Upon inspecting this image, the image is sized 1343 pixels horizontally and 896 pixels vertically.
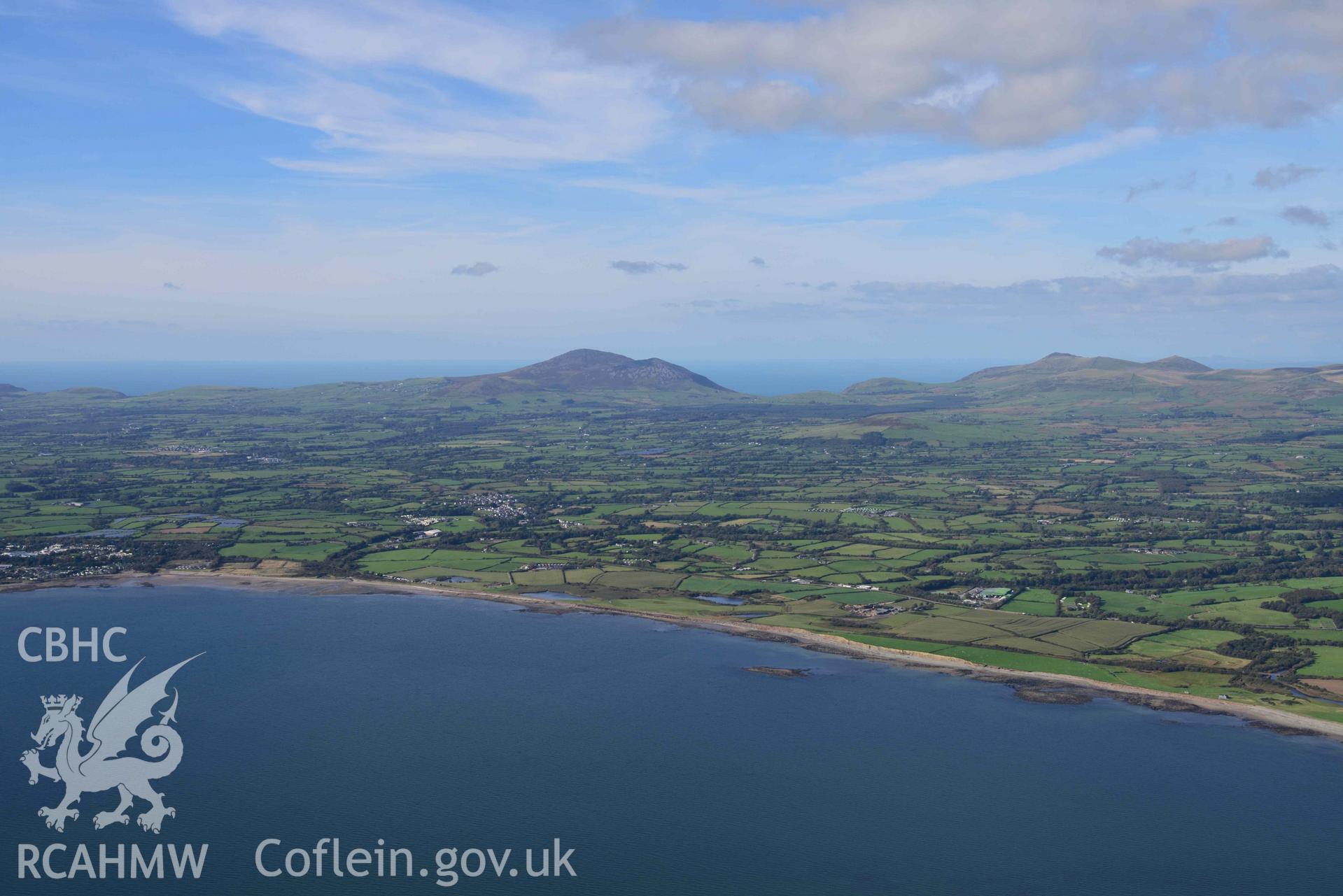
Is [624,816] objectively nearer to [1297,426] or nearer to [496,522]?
[496,522]

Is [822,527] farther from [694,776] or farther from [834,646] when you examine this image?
[694,776]

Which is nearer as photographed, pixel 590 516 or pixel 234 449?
pixel 590 516

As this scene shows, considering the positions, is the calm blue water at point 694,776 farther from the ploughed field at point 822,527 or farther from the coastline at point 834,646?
the ploughed field at point 822,527

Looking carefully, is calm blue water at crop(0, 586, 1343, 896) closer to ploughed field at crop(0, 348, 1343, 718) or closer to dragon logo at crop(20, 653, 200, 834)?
dragon logo at crop(20, 653, 200, 834)

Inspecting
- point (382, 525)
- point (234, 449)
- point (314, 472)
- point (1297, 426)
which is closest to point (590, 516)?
point (382, 525)

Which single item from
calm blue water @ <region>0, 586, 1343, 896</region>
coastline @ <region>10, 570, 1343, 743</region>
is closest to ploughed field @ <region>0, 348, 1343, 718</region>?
coastline @ <region>10, 570, 1343, 743</region>

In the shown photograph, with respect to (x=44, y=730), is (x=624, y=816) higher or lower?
lower
